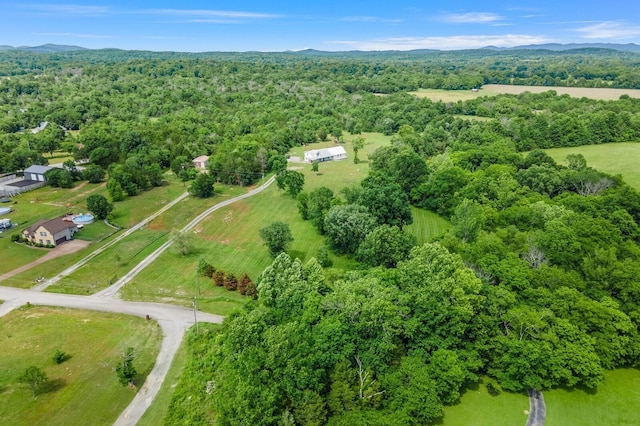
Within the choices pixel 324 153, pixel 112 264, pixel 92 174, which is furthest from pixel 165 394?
pixel 324 153

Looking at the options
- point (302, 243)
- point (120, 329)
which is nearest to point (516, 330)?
point (302, 243)

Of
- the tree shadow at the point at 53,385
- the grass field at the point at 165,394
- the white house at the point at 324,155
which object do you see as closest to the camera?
the grass field at the point at 165,394

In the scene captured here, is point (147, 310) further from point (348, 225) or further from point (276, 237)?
point (348, 225)

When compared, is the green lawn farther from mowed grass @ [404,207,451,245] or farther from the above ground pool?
the above ground pool

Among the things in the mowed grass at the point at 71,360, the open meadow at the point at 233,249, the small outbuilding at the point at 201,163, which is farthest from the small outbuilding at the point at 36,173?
the mowed grass at the point at 71,360

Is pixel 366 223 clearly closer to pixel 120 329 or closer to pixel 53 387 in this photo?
pixel 120 329

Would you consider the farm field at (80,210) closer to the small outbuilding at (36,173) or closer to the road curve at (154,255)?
the road curve at (154,255)
